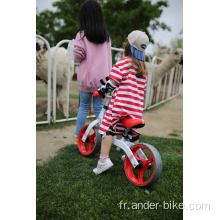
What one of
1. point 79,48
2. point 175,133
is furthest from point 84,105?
point 175,133

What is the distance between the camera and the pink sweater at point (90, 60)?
2457 millimetres

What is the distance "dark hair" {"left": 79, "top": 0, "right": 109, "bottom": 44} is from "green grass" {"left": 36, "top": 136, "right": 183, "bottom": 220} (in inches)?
53.3

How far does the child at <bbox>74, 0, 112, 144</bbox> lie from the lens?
95.5 inches

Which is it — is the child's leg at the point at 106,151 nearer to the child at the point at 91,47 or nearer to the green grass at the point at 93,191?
the green grass at the point at 93,191

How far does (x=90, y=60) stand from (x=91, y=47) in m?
0.14

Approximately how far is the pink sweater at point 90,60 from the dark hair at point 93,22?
0.07m

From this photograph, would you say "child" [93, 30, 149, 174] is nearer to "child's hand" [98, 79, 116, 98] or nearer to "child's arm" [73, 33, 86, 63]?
"child's hand" [98, 79, 116, 98]

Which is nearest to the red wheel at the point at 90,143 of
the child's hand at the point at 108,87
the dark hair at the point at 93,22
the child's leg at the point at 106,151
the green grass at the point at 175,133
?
the child's leg at the point at 106,151

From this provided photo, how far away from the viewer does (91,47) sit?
247 cm

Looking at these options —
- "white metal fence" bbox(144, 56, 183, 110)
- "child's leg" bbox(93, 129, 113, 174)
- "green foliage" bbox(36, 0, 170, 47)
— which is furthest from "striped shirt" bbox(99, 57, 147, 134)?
"green foliage" bbox(36, 0, 170, 47)

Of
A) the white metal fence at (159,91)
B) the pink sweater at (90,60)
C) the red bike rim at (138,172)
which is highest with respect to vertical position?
the pink sweater at (90,60)

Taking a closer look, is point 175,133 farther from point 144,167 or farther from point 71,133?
point 144,167

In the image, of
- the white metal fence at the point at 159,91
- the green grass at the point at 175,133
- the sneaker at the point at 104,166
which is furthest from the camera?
the white metal fence at the point at 159,91

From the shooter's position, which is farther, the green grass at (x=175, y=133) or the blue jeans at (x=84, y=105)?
the green grass at (x=175, y=133)
